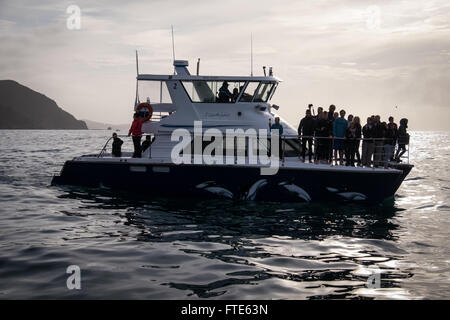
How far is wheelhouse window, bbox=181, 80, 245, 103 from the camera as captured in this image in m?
14.5

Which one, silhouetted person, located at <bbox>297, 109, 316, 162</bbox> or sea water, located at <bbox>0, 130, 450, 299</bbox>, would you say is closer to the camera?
sea water, located at <bbox>0, 130, 450, 299</bbox>

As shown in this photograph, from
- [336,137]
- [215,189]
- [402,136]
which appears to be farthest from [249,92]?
[402,136]

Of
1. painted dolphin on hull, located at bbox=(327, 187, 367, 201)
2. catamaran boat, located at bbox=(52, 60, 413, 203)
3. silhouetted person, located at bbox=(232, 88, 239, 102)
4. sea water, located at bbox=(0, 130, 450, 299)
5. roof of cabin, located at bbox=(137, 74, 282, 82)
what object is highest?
roof of cabin, located at bbox=(137, 74, 282, 82)

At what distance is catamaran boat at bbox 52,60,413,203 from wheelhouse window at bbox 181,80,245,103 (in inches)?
1.3

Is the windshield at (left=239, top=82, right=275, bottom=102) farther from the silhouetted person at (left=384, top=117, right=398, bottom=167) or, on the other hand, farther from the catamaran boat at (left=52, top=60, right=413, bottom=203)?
the silhouetted person at (left=384, top=117, right=398, bottom=167)

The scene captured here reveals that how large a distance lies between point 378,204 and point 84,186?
→ 961 cm

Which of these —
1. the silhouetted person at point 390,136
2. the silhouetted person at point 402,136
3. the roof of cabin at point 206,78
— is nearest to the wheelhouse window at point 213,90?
the roof of cabin at point 206,78

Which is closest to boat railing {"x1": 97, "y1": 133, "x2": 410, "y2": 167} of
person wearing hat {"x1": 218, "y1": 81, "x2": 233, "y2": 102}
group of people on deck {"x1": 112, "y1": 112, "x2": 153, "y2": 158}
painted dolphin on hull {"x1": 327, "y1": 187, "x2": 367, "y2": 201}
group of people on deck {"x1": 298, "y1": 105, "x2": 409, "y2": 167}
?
group of people on deck {"x1": 298, "y1": 105, "x2": 409, "y2": 167}

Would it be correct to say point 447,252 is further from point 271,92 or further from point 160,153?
point 160,153

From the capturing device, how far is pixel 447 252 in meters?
9.24

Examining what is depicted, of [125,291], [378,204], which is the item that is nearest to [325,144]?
[378,204]

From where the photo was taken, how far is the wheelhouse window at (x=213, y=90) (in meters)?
14.5

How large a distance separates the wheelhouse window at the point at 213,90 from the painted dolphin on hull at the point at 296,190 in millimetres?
3286

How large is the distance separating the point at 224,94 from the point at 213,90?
15.8 inches
